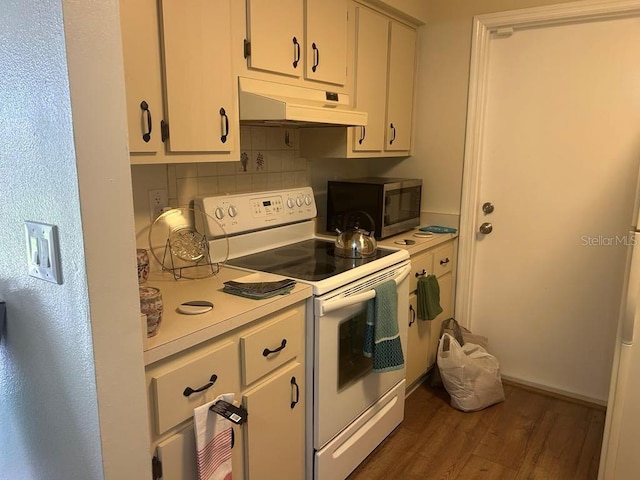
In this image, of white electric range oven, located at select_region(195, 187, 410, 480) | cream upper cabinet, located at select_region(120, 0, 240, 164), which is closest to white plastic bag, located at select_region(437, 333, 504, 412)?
white electric range oven, located at select_region(195, 187, 410, 480)

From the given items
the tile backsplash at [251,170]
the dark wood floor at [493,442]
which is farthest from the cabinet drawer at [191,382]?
the dark wood floor at [493,442]

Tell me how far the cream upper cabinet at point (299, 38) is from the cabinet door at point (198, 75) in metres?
0.15

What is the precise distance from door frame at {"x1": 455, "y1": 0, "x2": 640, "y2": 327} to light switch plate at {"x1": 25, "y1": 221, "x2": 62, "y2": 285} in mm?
2341

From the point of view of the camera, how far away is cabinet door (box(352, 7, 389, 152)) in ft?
7.96

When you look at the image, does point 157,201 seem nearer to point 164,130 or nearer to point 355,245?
point 164,130

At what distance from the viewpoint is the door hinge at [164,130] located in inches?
60.8

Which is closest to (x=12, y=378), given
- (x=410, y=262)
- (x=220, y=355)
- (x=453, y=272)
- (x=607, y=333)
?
(x=220, y=355)

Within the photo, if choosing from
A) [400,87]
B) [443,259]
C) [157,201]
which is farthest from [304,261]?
[400,87]

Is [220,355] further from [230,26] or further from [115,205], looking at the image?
[230,26]

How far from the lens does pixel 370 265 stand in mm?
1981

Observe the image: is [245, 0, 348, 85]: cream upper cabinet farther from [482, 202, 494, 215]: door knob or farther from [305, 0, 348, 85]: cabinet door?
[482, 202, 494, 215]: door knob

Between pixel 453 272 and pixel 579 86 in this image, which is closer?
pixel 579 86

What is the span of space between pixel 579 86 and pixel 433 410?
1.85 m

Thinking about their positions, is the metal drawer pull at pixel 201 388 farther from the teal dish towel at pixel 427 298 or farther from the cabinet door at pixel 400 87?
the cabinet door at pixel 400 87
